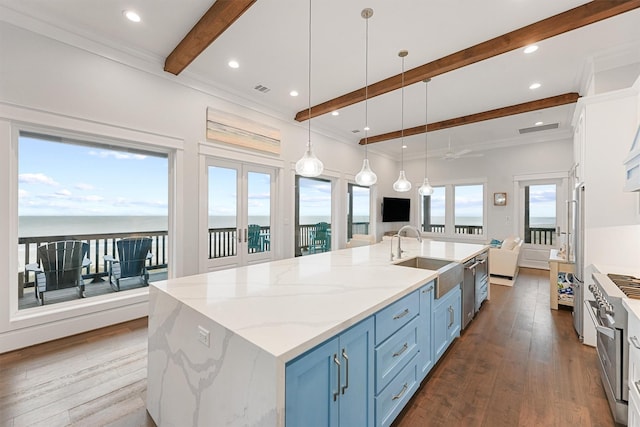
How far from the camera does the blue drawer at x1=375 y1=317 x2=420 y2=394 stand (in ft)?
4.82

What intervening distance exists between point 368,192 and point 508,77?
4.15 meters

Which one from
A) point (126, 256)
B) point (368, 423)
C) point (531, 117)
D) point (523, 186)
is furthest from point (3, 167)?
point (523, 186)

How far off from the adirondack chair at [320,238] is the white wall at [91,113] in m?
2.71

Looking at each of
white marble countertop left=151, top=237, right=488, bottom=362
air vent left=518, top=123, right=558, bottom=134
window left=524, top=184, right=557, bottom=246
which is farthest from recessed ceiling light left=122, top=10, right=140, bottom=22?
window left=524, top=184, right=557, bottom=246

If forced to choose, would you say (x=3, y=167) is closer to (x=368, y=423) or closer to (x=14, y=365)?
(x=14, y=365)

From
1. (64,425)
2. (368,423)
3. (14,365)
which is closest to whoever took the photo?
(368,423)

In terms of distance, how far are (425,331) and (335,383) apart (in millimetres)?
1123

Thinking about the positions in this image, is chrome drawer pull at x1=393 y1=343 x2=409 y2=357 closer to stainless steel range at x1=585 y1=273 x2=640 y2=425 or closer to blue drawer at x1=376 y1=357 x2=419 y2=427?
blue drawer at x1=376 y1=357 x2=419 y2=427

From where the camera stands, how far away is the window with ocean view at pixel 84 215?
9.34 feet

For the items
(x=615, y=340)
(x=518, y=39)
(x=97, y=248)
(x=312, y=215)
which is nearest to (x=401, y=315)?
(x=615, y=340)

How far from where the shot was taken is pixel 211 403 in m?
1.19

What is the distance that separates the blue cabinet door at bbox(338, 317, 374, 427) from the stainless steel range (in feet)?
5.03

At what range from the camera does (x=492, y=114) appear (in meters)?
4.81

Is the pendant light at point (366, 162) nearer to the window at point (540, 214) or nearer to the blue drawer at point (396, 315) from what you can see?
the blue drawer at point (396, 315)
